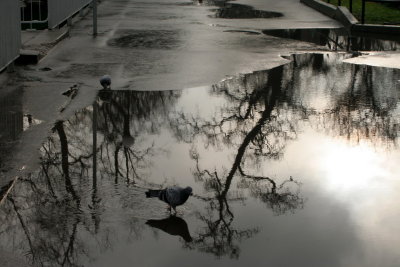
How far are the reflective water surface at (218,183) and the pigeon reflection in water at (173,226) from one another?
0.06 feet

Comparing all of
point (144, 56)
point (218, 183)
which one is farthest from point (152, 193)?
point (144, 56)

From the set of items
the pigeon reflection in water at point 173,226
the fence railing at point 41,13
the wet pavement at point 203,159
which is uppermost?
the fence railing at point 41,13

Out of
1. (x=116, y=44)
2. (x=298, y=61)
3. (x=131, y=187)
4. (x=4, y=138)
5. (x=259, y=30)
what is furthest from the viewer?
→ (x=259, y=30)

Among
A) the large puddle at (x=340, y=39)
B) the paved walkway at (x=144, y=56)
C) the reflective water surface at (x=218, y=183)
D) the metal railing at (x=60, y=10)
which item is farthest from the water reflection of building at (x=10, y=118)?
the large puddle at (x=340, y=39)

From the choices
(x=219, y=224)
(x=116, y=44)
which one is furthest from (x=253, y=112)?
(x=116, y=44)

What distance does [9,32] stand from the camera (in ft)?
45.8

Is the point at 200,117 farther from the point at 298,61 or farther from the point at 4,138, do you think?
the point at 298,61

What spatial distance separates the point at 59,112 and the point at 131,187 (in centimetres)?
363

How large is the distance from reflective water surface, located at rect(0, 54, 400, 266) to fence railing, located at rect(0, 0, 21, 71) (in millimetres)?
2628

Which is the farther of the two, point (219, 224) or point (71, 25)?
point (71, 25)

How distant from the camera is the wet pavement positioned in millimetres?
6602

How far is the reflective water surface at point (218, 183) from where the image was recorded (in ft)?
21.4

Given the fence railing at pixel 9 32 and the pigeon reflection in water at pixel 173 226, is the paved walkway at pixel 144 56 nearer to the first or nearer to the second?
the fence railing at pixel 9 32

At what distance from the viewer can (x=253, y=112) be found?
11625 millimetres
